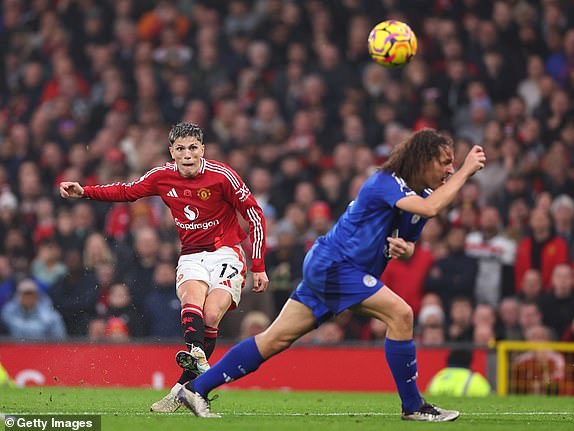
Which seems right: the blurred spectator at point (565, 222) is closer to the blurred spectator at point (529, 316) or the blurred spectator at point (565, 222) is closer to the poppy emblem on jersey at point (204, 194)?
the blurred spectator at point (529, 316)

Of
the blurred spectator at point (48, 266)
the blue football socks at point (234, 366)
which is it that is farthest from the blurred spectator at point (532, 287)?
the blue football socks at point (234, 366)

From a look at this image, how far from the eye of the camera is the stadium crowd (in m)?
14.5

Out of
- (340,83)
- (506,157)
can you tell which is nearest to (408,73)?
(340,83)

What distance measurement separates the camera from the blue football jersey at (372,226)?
8.13 m

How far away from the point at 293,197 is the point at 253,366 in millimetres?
7966

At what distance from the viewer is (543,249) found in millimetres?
14328

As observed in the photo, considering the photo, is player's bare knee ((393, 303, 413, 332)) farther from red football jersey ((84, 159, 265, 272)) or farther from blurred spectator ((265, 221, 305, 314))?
blurred spectator ((265, 221, 305, 314))

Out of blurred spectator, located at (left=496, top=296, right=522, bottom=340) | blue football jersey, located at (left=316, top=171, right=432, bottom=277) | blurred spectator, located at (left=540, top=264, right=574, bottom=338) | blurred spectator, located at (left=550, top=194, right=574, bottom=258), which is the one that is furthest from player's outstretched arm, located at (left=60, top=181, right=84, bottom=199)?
blurred spectator, located at (left=550, top=194, right=574, bottom=258)

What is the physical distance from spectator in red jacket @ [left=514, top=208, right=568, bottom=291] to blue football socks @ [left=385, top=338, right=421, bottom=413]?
6312mm

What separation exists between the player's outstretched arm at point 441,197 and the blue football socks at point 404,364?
888mm

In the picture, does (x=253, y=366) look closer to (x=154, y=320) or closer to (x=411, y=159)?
(x=411, y=159)

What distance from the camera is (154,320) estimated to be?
14.6 meters

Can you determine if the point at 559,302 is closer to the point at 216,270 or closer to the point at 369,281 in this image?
the point at 216,270

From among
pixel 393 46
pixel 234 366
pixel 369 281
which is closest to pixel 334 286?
pixel 369 281
